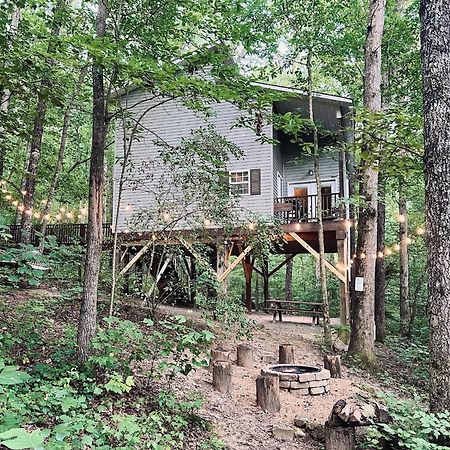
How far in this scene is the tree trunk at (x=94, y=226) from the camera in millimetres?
4977

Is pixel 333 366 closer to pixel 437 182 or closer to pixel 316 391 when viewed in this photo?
pixel 316 391

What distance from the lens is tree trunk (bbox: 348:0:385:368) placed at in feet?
28.0

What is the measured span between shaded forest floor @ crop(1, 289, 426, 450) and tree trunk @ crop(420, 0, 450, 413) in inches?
35.9

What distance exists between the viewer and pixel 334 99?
11766 mm

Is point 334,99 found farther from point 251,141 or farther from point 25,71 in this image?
point 25,71

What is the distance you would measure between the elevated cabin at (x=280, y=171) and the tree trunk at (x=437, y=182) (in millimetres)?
6709

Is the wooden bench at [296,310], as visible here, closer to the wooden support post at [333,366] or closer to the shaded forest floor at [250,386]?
the shaded forest floor at [250,386]

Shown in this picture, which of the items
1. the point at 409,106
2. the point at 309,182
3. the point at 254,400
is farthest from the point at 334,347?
the point at 409,106

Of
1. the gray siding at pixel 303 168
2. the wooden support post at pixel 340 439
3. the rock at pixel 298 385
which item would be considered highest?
the gray siding at pixel 303 168

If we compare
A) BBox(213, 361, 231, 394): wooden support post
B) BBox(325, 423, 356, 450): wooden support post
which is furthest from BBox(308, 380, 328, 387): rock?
BBox(325, 423, 356, 450): wooden support post

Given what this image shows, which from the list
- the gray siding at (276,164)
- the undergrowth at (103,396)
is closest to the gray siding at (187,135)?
the gray siding at (276,164)

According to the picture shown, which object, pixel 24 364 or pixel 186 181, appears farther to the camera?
pixel 186 181

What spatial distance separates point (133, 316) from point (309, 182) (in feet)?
26.6

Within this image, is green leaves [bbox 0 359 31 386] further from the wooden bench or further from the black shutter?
the wooden bench
